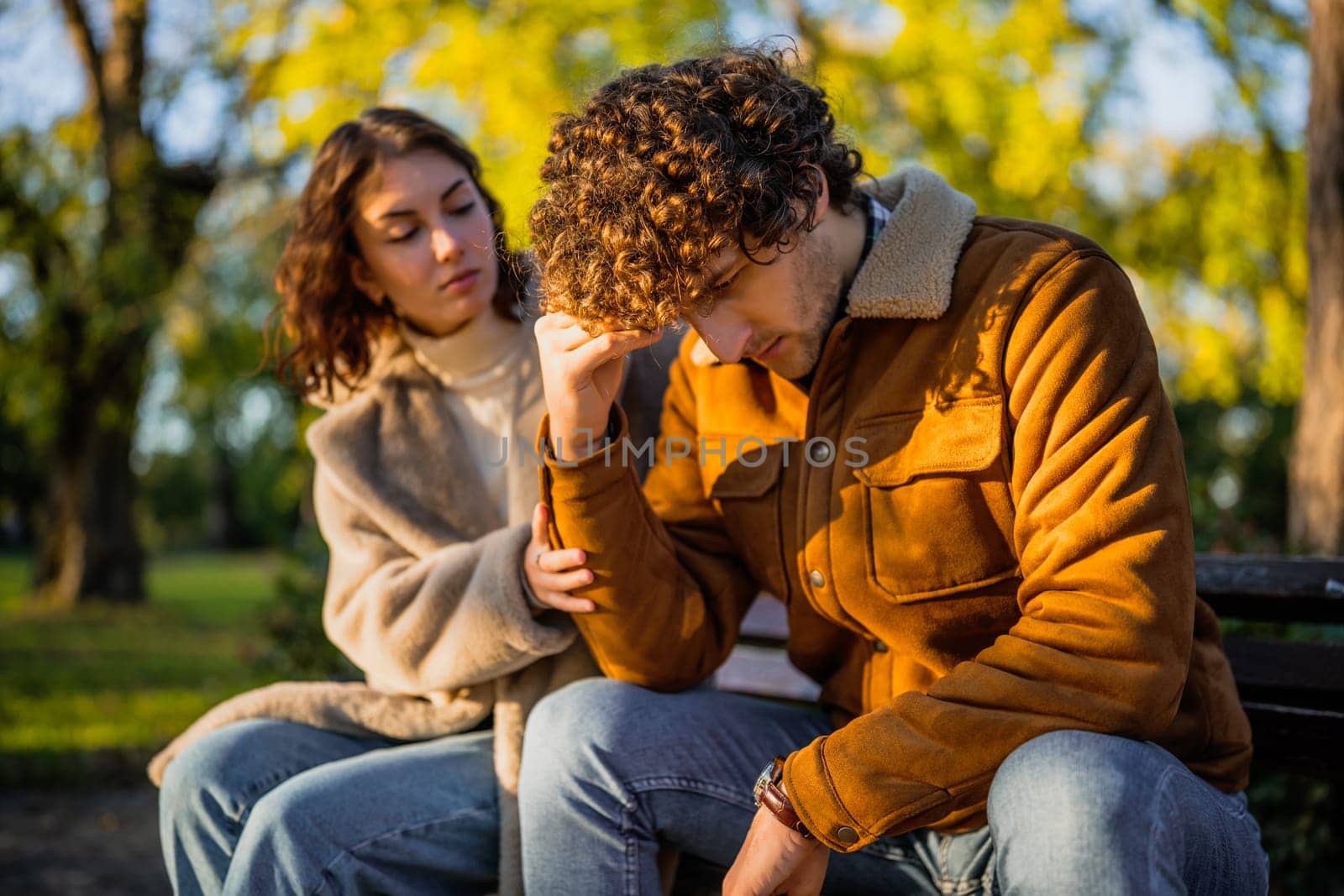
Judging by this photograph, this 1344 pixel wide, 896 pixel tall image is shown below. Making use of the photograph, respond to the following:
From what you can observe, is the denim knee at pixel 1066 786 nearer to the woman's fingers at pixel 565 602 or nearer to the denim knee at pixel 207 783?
the woman's fingers at pixel 565 602

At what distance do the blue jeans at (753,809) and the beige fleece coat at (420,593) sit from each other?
275 mm

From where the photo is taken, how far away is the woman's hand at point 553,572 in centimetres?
213

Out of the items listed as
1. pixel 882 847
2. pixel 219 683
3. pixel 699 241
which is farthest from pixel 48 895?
pixel 219 683

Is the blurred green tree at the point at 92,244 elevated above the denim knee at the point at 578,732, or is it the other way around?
the blurred green tree at the point at 92,244

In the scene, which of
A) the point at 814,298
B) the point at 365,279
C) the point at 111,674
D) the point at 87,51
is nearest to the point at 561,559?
the point at 814,298

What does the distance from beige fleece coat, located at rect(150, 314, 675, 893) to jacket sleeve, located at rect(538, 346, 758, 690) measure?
18cm

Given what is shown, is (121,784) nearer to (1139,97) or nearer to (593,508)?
(593,508)

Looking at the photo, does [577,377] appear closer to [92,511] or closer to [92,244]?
[92,244]

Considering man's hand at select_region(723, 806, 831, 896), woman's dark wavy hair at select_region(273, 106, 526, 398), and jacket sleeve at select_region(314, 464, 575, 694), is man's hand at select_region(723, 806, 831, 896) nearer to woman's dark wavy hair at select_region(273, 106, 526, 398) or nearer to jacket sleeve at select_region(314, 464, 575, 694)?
jacket sleeve at select_region(314, 464, 575, 694)

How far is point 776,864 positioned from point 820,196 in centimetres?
105

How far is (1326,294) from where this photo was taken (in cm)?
451

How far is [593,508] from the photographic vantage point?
82.0 inches

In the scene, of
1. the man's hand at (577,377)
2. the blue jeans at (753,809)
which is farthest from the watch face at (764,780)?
the man's hand at (577,377)

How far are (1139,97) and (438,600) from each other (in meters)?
7.06
